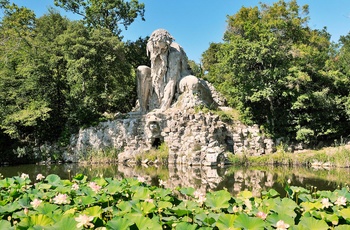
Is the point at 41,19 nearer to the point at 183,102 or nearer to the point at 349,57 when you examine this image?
the point at 183,102

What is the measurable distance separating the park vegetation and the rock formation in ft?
3.23

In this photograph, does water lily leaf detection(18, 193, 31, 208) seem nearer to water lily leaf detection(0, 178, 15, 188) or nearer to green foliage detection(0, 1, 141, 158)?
water lily leaf detection(0, 178, 15, 188)

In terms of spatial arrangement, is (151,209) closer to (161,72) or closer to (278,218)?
(278,218)

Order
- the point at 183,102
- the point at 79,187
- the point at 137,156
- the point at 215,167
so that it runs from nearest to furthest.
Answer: the point at 79,187
the point at 215,167
the point at 137,156
the point at 183,102

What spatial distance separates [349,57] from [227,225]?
17.7 meters

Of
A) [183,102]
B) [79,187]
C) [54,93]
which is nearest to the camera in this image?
[79,187]

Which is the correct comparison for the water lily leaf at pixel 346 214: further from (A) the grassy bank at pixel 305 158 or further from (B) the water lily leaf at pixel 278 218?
(A) the grassy bank at pixel 305 158

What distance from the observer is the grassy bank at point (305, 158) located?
47.8 ft

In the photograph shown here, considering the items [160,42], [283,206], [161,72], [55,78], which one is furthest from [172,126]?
[283,206]

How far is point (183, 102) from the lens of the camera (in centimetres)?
1819

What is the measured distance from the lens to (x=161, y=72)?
62.5ft

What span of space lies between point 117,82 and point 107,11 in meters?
6.17

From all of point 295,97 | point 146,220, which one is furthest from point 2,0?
point 146,220

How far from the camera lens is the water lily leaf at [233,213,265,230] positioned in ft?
7.47
